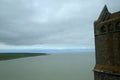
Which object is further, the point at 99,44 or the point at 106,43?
the point at 99,44

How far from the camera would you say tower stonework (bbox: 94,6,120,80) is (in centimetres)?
769

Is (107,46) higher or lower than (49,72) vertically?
higher

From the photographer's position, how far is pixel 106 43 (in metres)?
8.32

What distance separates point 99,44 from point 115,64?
4.93 ft

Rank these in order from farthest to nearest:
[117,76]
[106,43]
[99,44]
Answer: [99,44]
[106,43]
[117,76]

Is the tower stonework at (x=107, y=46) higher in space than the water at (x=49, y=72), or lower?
higher

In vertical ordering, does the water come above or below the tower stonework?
below

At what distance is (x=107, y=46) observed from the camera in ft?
27.1

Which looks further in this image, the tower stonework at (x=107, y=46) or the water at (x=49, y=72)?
the water at (x=49, y=72)

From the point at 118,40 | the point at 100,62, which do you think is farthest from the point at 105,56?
the point at 118,40

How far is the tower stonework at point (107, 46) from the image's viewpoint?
303 inches

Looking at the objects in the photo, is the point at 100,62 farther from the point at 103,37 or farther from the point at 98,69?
the point at 103,37

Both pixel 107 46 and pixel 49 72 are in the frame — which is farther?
pixel 49 72

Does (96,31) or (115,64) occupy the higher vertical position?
(96,31)
